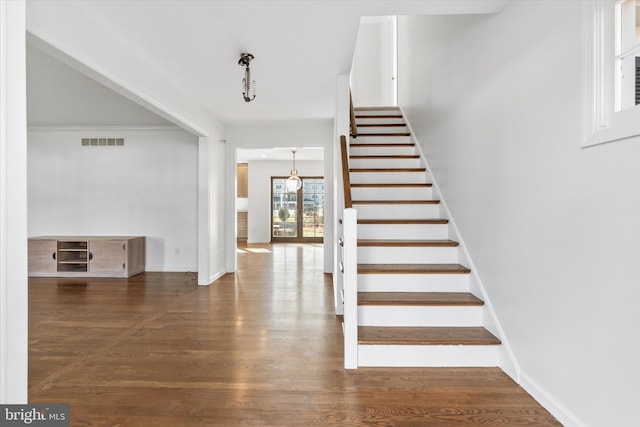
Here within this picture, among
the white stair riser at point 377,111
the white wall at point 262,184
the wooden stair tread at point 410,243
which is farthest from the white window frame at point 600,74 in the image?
the white wall at point 262,184

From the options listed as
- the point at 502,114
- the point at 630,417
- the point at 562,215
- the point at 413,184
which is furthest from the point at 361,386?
the point at 413,184

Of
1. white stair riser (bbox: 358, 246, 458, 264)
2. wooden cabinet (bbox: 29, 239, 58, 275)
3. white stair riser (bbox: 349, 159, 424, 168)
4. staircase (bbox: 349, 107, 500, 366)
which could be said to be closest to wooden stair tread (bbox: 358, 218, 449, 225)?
staircase (bbox: 349, 107, 500, 366)

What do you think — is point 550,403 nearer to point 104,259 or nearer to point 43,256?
point 104,259

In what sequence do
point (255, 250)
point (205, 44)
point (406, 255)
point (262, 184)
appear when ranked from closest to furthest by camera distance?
point (205, 44), point (406, 255), point (255, 250), point (262, 184)

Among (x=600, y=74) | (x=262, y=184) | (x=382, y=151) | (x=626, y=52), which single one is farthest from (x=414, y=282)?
(x=262, y=184)

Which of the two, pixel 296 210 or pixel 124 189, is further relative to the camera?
pixel 296 210

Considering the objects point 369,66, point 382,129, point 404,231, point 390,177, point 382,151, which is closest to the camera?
point 404,231

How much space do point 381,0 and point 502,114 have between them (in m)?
1.08

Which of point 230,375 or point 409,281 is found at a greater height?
point 409,281

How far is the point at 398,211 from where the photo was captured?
12.0 feet

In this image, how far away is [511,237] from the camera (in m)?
2.25

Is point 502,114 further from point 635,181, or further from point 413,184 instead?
point 413,184

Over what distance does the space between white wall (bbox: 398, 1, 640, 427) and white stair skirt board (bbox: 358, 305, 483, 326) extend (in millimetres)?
232

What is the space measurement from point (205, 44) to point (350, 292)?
7.65 ft
